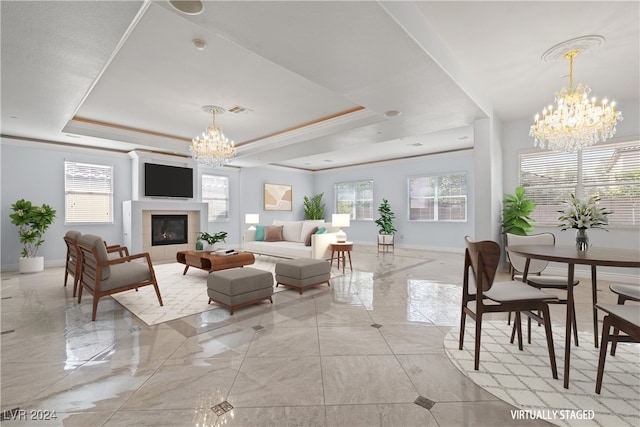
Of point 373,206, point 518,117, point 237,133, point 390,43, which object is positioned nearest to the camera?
point 390,43

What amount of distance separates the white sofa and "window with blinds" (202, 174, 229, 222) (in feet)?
7.20

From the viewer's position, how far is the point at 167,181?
7688 millimetres

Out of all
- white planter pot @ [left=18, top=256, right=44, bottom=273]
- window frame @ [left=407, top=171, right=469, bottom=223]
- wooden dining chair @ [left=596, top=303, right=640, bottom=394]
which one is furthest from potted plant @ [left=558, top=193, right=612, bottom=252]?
white planter pot @ [left=18, top=256, right=44, bottom=273]

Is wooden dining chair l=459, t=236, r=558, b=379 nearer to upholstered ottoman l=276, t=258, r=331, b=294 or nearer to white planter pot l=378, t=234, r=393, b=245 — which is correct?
upholstered ottoman l=276, t=258, r=331, b=294

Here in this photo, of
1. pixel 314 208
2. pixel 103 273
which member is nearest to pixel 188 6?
pixel 103 273

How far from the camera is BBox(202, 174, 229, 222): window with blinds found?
29.2 feet

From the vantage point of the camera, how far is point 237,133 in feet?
21.6

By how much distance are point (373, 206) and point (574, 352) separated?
801 centimetres

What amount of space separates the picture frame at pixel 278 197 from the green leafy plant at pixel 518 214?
23.7 feet

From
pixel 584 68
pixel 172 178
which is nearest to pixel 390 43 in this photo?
pixel 584 68

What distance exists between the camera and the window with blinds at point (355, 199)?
10.5 meters

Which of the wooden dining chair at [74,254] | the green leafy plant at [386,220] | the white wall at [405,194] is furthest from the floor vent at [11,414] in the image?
the green leafy plant at [386,220]

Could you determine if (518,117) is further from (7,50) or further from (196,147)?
(7,50)

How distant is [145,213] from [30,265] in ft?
7.59
